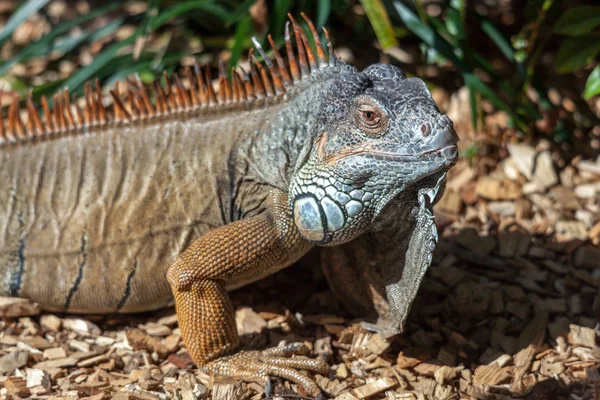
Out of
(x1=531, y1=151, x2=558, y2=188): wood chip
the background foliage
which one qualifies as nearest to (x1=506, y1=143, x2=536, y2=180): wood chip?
(x1=531, y1=151, x2=558, y2=188): wood chip

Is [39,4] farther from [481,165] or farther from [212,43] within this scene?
[481,165]

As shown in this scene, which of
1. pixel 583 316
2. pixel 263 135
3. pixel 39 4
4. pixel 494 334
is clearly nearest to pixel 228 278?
pixel 263 135

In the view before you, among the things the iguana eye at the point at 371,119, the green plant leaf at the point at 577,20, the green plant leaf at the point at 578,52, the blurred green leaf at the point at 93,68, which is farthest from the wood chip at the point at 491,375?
the blurred green leaf at the point at 93,68

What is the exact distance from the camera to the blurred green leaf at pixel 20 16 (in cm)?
564

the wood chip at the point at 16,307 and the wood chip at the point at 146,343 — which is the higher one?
the wood chip at the point at 16,307

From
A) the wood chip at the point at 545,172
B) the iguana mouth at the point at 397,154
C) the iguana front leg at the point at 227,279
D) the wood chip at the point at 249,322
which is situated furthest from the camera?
the wood chip at the point at 545,172

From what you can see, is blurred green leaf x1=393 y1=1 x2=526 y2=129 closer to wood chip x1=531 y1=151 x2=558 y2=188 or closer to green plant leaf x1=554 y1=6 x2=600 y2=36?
wood chip x1=531 y1=151 x2=558 y2=188

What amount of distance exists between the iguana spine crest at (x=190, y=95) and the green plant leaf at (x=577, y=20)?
6.43 ft

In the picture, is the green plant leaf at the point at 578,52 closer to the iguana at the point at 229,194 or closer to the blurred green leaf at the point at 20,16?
the iguana at the point at 229,194

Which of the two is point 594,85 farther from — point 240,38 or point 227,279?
point 227,279

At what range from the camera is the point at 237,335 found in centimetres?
385

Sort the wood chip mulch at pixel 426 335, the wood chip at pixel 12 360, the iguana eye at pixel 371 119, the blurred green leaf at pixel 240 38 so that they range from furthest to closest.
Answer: the blurred green leaf at pixel 240 38 → the wood chip at pixel 12 360 → the wood chip mulch at pixel 426 335 → the iguana eye at pixel 371 119

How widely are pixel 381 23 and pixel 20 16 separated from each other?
2.81m

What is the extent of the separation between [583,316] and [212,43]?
3340mm
